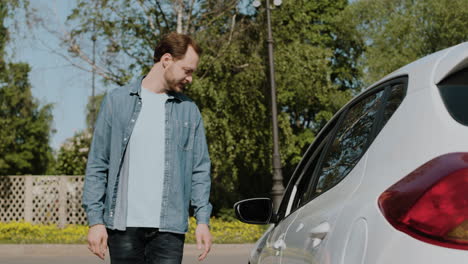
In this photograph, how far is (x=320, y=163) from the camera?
11.4 feet

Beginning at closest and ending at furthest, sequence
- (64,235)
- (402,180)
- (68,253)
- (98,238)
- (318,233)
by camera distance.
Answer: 1. (402,180)
2. (318,233)
3. (98,238)
4. (68,253)
5. (64,235)

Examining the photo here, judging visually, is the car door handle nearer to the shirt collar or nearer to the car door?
the car door

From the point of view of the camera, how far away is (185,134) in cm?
399

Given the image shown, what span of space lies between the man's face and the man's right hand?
743mm

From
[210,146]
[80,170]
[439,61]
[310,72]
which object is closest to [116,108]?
[439,61]

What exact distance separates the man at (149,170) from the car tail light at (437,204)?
1.88m

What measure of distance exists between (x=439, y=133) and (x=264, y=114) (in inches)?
1019

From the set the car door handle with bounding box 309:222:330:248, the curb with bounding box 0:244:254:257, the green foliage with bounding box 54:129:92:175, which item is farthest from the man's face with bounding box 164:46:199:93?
the green foliage with bounding box 54:129:92:175

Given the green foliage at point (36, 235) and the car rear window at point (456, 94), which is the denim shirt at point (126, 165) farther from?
the green foliage at point (36, 235)

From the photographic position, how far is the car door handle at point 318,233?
2.64 m

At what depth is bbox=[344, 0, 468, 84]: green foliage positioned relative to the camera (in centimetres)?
3544

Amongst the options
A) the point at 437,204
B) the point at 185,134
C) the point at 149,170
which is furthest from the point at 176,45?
the point at 437,204

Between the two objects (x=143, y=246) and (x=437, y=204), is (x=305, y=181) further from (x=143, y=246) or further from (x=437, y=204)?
(x=437, y=204)

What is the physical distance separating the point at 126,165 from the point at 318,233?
140 cm
